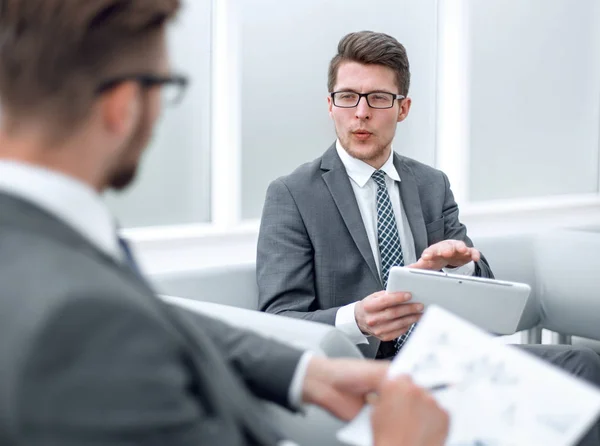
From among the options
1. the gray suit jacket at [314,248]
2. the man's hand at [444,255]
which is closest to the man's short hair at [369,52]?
the gray suit jacket at [314,248]

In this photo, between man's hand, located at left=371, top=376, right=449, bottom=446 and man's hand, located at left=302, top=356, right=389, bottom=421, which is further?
Result: man's hand, located at left=302, top=356, right=389, bottom=421

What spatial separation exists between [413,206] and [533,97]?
2.69 m

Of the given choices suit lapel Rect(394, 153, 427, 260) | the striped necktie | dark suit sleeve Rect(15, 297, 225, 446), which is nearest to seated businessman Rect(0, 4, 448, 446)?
dark suit sleeve Rect(15, 297, 225, 446)

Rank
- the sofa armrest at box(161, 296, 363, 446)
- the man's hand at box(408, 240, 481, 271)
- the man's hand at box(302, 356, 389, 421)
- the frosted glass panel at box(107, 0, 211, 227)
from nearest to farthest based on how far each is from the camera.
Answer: the man's hand at box(302, 356, 389, 421) → the sofa armrest at box(161, 296, 363, 446) → the man's hand at box(408, 240, 481, 271) → the frosted glass panel at box(107, 0, 211, 227)

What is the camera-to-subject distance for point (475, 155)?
463cm

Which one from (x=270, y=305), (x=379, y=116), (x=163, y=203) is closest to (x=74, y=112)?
(x=270, y=305)

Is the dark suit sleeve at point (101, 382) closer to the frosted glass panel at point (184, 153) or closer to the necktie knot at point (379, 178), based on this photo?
the necktie knot at point (379, 178)

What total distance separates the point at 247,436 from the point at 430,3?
12.2 ft

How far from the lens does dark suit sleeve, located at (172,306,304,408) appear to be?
1358 mm

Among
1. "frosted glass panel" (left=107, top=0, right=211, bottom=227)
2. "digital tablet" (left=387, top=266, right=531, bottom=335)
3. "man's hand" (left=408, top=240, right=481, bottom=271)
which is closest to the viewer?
"digital tablet" (left=387, top=266, right=531, bottom=335)

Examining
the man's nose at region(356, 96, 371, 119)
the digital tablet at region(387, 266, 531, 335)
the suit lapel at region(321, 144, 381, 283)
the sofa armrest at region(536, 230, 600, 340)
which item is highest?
the man's nose at region(356, 96, 371, 119)

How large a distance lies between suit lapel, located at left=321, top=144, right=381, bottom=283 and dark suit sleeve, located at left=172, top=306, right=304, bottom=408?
3.28ft

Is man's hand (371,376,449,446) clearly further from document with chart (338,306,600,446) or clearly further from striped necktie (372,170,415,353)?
striped necktie (372,170,415,353)

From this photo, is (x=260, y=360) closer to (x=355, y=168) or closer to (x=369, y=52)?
(x=355, y=168)
